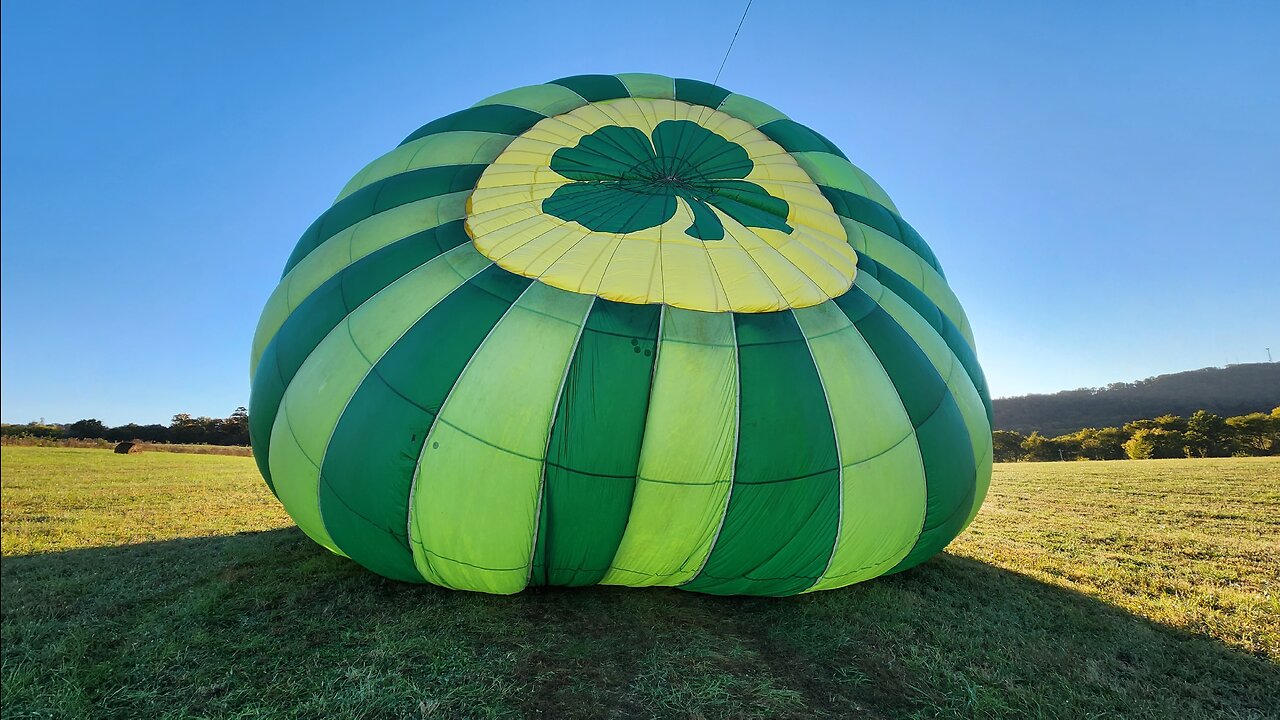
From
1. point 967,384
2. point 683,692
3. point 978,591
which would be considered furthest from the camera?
point 967,384

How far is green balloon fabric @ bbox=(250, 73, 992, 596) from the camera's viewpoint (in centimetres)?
367

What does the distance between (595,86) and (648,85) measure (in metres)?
0.57

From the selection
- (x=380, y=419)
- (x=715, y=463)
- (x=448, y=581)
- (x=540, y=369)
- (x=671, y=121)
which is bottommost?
(x=448, y=581)

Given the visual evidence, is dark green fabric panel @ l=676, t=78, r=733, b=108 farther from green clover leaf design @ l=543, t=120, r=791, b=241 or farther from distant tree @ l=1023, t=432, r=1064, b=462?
distant tree @ l=1023, t=432, r=1064, b=462

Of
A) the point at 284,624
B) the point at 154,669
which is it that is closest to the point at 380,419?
the point at 284,624

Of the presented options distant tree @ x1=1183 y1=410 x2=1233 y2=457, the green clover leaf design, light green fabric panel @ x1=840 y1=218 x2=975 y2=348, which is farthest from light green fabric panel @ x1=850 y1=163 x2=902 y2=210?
distant tree @ x1=1183 y1=410 x2=1233 y2=457

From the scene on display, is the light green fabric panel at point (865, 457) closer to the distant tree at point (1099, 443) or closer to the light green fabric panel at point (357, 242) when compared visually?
the light green fabric panel at point (357, 242)

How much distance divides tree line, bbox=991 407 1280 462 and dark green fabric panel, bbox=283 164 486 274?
12.3 m

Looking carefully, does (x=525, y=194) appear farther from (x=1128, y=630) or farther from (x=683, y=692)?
(x=1128, y=630)

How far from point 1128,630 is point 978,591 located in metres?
0.91

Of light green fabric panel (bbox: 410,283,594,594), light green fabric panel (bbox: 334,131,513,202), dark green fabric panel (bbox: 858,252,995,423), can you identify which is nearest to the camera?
light green fabric panel (bbox: 410,283,594,594)

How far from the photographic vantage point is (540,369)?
3676 mm

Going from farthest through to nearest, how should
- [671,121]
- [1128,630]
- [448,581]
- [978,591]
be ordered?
[671,121], [978,591], [448,581], [1128,630]

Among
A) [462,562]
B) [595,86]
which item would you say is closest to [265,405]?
[462,562]
